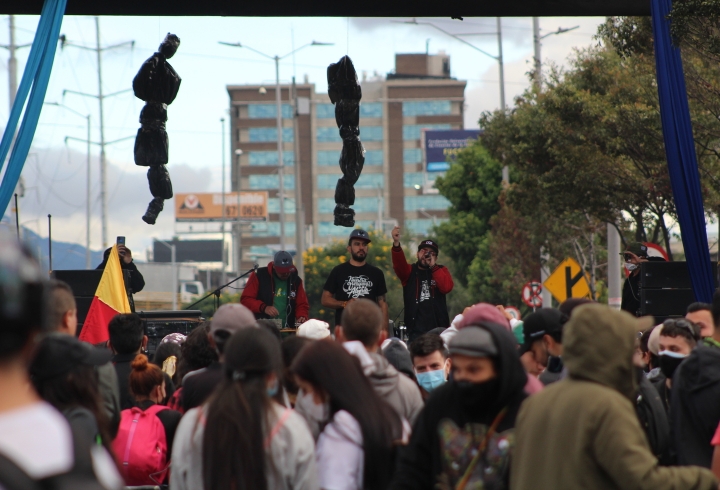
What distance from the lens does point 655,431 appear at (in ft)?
16.1

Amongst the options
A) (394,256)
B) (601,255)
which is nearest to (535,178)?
(601,255)

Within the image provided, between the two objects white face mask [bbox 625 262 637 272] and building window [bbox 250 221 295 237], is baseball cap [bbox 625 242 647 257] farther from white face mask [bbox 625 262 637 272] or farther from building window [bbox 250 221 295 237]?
building window [bbox 250 221 295 237]

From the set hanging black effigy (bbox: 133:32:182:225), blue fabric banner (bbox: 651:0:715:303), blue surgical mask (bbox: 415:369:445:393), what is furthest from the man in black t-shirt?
hanging black effigy (bbox: 133:32:182:225)

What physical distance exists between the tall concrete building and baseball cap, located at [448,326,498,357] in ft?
387

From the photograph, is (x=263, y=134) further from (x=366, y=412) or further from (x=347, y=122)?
(x=366, y=412)

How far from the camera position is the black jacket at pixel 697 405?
4.48m

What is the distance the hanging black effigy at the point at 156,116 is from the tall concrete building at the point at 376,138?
349 feet

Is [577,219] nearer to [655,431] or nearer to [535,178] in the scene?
[535,178]

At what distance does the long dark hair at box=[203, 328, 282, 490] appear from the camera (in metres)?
3.73

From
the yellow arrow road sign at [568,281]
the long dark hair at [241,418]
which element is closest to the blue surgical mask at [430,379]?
the long dark hair at [241,418]

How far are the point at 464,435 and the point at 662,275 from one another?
27.5 ft

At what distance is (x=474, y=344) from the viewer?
145 inches

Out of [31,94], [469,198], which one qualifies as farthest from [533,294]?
[469,198]

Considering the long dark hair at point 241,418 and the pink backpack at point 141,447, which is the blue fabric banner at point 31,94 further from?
the long dark hair at point 241,418
